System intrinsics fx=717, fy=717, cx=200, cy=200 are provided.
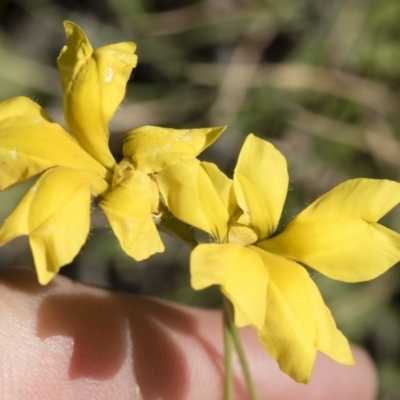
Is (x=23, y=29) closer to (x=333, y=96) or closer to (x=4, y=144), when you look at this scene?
(x=333, y=96)

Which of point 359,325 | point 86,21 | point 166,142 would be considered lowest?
point 359,325

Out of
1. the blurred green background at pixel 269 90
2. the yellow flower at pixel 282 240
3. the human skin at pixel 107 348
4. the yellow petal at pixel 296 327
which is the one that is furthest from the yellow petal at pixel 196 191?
the blurred green background at pixel 269 90

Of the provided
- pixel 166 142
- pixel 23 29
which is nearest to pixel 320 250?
pixel 166 142

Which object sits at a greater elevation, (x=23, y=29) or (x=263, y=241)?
(x=263, y=241)

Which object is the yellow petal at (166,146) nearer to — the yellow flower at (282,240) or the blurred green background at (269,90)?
the yellow flower at (282,240)

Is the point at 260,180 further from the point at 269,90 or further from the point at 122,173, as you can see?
the point at 269,90

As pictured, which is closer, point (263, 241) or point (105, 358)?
point (263, 241)

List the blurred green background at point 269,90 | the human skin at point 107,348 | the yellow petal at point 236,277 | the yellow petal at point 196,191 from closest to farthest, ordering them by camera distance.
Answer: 1. the yellow petal at point 236,277
2. the yellow petal at point 196,191
3. the human skin at point 107,348
4. the blurred green background at point 269,90

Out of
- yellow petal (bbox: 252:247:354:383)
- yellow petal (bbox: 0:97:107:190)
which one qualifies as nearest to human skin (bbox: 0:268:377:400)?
yellow petal (bbox: 0:97:107:190)
